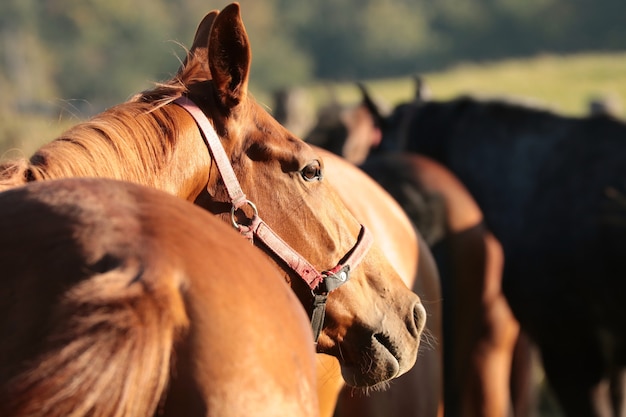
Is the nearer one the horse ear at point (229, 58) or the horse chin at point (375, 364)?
the horse ear at point (229, 58)

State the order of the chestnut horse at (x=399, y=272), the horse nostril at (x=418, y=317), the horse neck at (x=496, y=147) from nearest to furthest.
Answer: the horse nostril at (x=418, y=317) < the chestnut horse at (x=399, y=272) < the horse neck at (x=496, y=147)

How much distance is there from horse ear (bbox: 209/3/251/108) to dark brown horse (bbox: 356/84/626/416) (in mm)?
3538

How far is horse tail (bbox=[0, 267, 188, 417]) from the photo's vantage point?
1462 mm

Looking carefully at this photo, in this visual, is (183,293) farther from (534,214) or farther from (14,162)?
(534,214)

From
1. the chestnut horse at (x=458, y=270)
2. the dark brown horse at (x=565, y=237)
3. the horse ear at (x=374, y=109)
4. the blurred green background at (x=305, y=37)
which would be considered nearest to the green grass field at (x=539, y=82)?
the blurred green background at (x=305, y=37)

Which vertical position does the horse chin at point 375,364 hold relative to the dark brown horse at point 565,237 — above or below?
above

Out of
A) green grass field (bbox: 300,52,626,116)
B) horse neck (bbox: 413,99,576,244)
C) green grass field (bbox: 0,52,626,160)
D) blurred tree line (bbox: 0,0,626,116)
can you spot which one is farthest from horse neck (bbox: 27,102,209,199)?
blurred tree line (bbox: 0,0,626,116)

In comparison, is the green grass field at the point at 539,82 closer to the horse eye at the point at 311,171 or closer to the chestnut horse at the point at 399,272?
the chestnut horse at the point at 399,272

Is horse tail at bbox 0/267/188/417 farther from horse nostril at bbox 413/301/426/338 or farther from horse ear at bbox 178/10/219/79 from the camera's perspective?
horse nostril at bbox 413/301/426/338

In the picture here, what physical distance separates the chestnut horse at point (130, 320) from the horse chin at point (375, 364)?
1.03 m

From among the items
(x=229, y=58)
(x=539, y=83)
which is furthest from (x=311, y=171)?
(x=539, y=83)

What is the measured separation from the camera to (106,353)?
149 centimetres

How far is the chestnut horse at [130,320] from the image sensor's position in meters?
1.48

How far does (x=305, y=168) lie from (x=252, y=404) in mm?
1187
